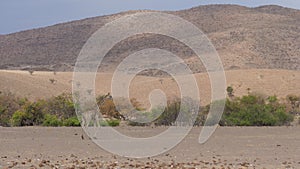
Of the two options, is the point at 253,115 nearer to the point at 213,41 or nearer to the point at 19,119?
the point at 19,119

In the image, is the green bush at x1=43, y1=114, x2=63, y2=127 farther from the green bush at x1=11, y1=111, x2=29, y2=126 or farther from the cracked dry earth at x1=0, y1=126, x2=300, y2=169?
the cracked dry earth at x1=0, y1=126, x2=300, y2=169

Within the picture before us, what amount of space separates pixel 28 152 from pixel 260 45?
206 ft

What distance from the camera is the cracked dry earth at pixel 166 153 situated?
15.4m

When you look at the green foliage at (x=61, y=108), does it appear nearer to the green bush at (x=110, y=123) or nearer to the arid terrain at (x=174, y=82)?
the green bush at (x=110, y=123)

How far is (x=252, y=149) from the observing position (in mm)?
19953

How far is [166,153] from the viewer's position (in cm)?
1870

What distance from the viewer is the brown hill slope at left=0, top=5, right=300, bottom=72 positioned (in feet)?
251

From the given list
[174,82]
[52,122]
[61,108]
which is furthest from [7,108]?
[174,82]

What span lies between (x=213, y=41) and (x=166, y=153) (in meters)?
65.2

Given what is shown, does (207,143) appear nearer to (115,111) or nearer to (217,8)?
(115,111)

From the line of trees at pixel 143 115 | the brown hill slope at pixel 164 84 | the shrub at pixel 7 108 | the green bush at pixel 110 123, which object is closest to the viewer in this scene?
the green bush at pixel 110 123

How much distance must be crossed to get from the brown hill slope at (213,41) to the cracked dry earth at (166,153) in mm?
44628

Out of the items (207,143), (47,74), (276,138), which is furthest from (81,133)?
(47,74)

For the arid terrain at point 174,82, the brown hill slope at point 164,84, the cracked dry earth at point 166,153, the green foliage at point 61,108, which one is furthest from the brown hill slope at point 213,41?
the cracked dry earth at point 166,153
